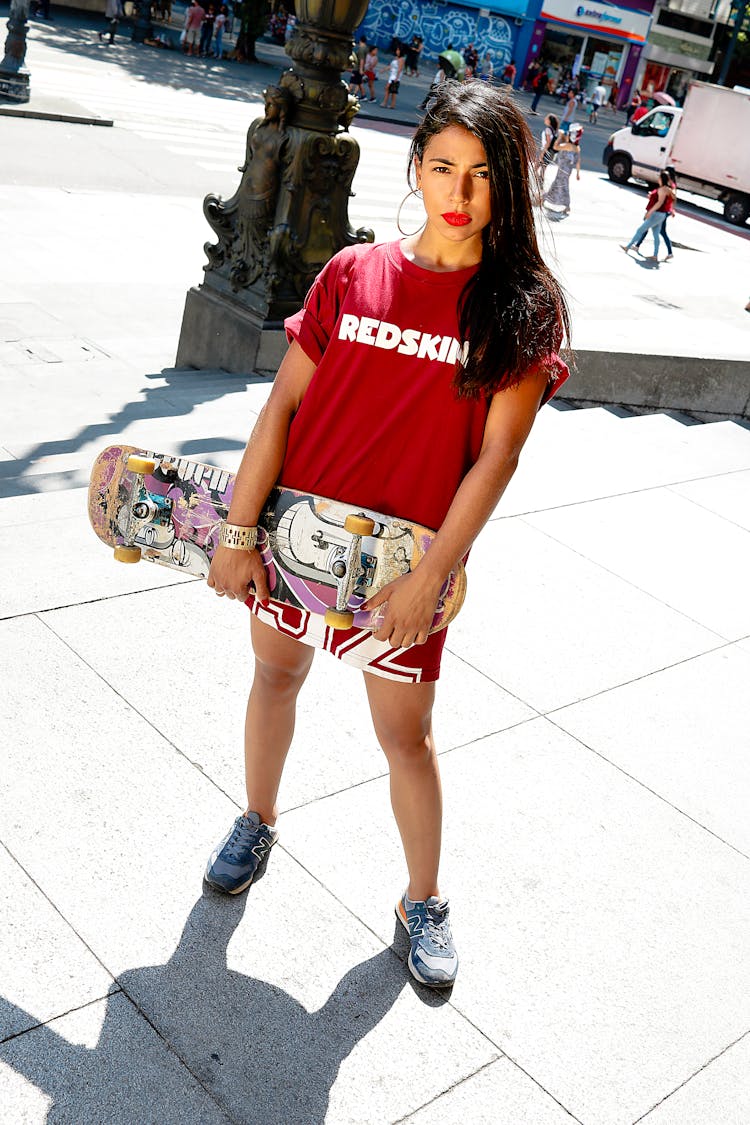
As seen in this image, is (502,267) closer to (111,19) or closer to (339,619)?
(339,619)

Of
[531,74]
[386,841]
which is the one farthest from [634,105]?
[386,841]

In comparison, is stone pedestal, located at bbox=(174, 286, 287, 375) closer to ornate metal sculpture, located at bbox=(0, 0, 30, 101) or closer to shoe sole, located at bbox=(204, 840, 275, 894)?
shoe sole, located at bbox=(204, 840, 275, 894)

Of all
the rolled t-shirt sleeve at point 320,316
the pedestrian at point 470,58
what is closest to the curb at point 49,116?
the rolled t-shirt sleeve at point 320,316

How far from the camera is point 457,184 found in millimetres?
2318

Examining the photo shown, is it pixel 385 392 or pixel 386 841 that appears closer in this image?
pixel 385 392

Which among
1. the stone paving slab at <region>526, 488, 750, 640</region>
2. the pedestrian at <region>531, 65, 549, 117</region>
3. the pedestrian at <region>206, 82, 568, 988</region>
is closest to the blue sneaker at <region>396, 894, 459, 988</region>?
the pedestrian at <region>206, 82, 568, 988</region>

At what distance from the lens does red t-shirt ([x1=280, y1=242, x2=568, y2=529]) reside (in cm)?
236

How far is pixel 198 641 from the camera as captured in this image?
12.8ft

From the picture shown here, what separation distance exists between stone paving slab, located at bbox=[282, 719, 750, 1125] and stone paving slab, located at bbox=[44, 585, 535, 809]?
127mm

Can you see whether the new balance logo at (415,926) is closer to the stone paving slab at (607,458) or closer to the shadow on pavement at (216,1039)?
the shadow on pavement at (216,1039)

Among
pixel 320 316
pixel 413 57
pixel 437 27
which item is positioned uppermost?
pixel 437 27

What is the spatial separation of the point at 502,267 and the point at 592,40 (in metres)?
54.1

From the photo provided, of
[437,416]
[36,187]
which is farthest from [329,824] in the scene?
[36,187]

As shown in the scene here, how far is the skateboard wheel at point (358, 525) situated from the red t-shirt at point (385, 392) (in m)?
0.14
